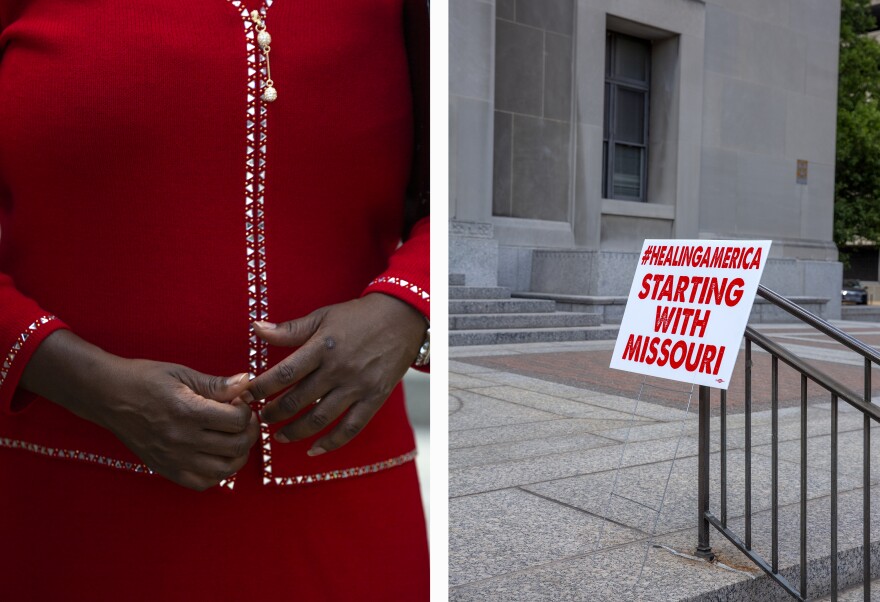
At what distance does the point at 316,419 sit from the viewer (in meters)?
0.95

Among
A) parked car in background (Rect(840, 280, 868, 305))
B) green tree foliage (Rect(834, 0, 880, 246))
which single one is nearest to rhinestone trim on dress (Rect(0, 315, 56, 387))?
green tree foliage (Rect(834, 0, 880, 246))

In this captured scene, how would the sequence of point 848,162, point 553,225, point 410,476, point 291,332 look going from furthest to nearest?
point 848,162, point 553,225, point 410,476, point 291,332

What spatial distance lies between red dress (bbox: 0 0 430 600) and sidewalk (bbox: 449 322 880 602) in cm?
227

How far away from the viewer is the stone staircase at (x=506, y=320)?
9.36 meters

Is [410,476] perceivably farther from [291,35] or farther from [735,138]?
[735,138]

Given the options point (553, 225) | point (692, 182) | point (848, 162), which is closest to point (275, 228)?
point (553, 225)

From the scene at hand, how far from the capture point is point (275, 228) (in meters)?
0.98

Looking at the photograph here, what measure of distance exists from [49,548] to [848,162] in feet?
83.5

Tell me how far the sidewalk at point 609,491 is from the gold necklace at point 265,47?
249 centimetres

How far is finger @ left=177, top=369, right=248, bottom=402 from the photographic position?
89cm

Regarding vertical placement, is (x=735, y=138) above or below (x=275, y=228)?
above

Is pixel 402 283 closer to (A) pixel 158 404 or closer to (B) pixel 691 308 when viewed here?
(A) pixel 158 404

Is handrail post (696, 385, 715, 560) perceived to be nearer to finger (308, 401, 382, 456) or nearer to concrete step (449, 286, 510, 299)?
finger (308, 401, 382, 456)

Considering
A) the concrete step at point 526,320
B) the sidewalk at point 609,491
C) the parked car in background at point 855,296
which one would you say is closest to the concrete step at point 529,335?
the concrete step at point 526,320
